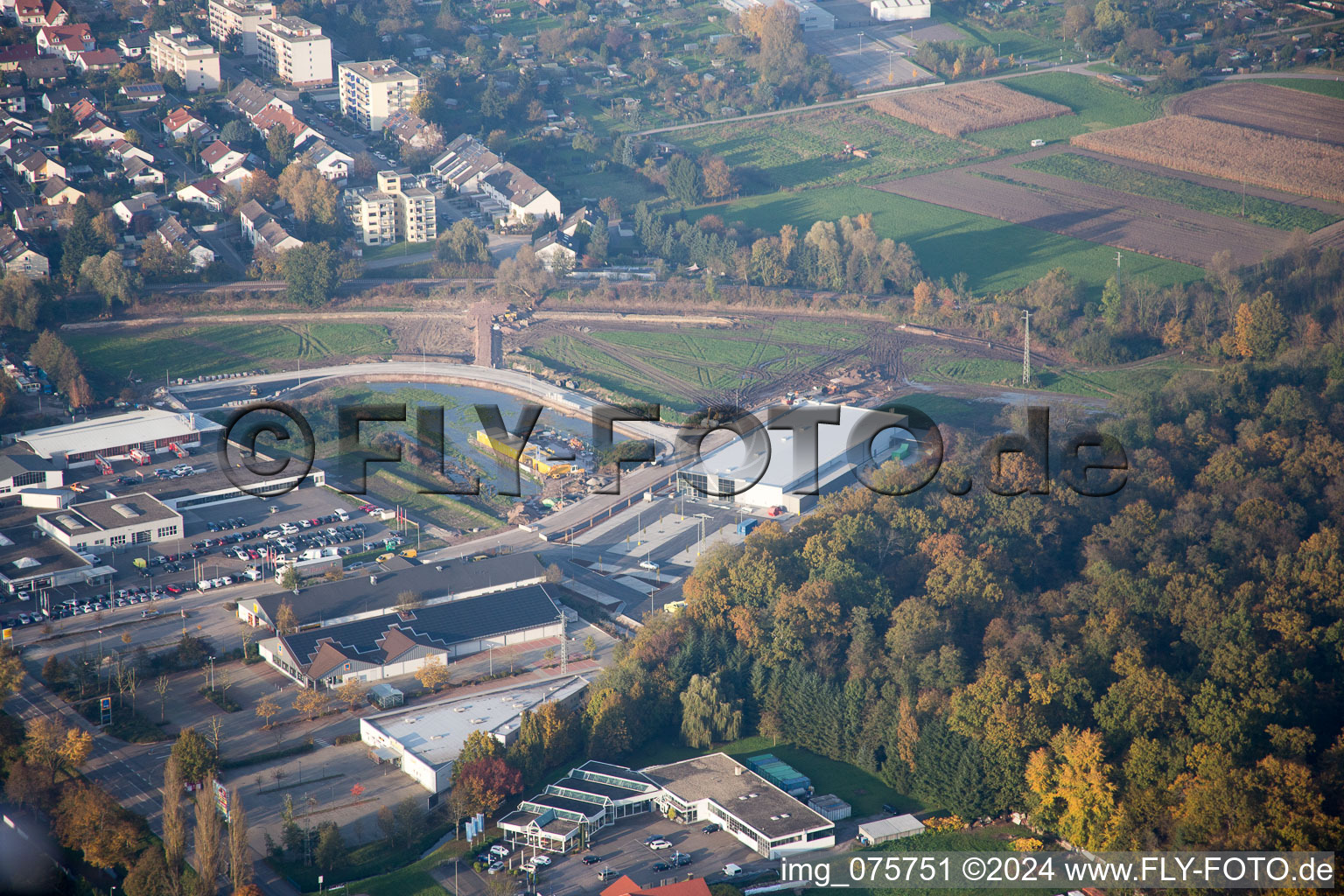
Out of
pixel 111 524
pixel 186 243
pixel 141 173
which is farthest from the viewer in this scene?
pixel 141 173

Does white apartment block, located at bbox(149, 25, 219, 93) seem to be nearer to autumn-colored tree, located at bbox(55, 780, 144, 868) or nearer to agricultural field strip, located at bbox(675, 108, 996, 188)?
agricultural field strip, located at bbox(675, 108, 996, 188)

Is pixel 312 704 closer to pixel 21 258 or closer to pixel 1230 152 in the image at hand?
pixel 21 258

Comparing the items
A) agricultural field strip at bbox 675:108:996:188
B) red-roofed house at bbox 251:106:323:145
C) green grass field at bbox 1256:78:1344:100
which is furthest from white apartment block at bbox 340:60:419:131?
green grass field at bbox 1256:78:1344:100

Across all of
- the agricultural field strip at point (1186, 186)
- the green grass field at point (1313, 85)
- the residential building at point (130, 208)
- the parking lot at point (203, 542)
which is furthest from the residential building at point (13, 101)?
the green grass field at point (1313, 85)

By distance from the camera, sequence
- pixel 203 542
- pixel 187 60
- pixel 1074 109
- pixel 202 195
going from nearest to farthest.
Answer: pixel 203 542, pixel 202 195, pixel 187 60, pixel 1074 109

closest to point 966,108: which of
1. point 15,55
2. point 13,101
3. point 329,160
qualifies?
point 329,160

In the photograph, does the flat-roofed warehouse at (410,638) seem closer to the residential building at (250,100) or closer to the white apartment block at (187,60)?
the residential building at (250,100)
